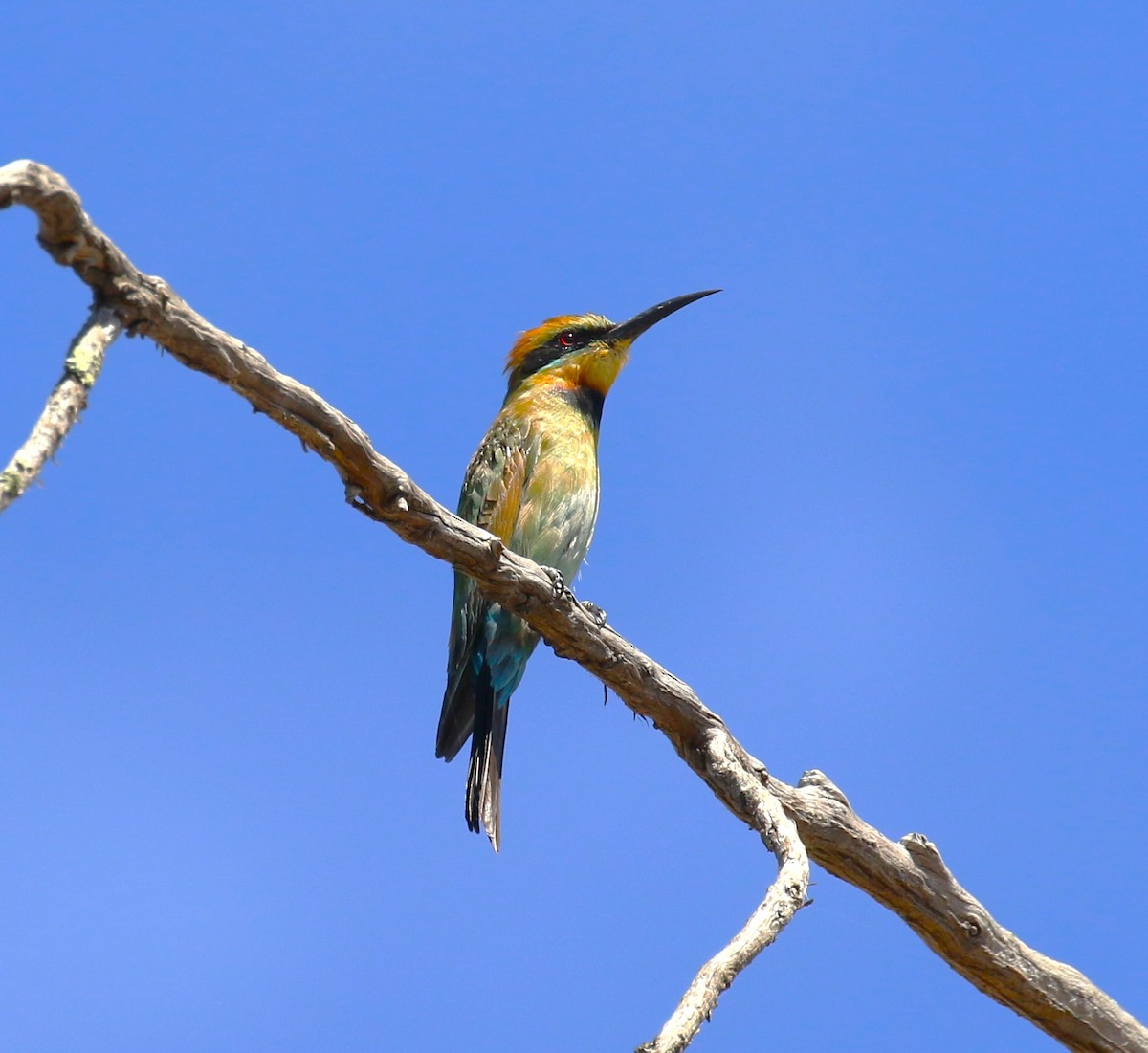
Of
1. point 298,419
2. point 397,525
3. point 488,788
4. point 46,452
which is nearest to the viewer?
point 46,452

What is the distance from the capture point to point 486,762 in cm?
517

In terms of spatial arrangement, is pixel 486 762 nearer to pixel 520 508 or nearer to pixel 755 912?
pixel 520 508

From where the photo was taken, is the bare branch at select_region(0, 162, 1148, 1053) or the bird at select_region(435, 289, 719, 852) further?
the bird at select_region(435, 289, 719, 852)

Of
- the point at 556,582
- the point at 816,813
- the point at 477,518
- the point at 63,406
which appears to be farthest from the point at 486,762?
the point at 63,406

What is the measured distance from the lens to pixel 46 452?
228cm

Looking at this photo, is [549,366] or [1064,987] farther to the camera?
[549,366]

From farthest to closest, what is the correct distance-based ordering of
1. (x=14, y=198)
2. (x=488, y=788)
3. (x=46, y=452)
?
(x=488, y=788) < (x=14, y=198) < (x=46, y=452)

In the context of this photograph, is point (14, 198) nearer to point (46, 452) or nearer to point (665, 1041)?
point (46, 452)

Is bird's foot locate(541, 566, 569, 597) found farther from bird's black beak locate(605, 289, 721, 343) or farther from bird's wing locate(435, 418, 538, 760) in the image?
bird's black beak locate(605, 289, 721, 343)

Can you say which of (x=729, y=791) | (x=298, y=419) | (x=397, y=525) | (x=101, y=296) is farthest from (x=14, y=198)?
(x=729, y=791)

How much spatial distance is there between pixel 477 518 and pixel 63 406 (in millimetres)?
3331

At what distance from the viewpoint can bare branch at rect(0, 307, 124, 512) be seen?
2.18 meters

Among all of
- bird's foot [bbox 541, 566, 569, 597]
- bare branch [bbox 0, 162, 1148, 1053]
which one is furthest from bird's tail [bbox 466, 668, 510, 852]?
bird's foot [bbox 541, 566, 569, 597]

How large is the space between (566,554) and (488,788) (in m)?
1.02
